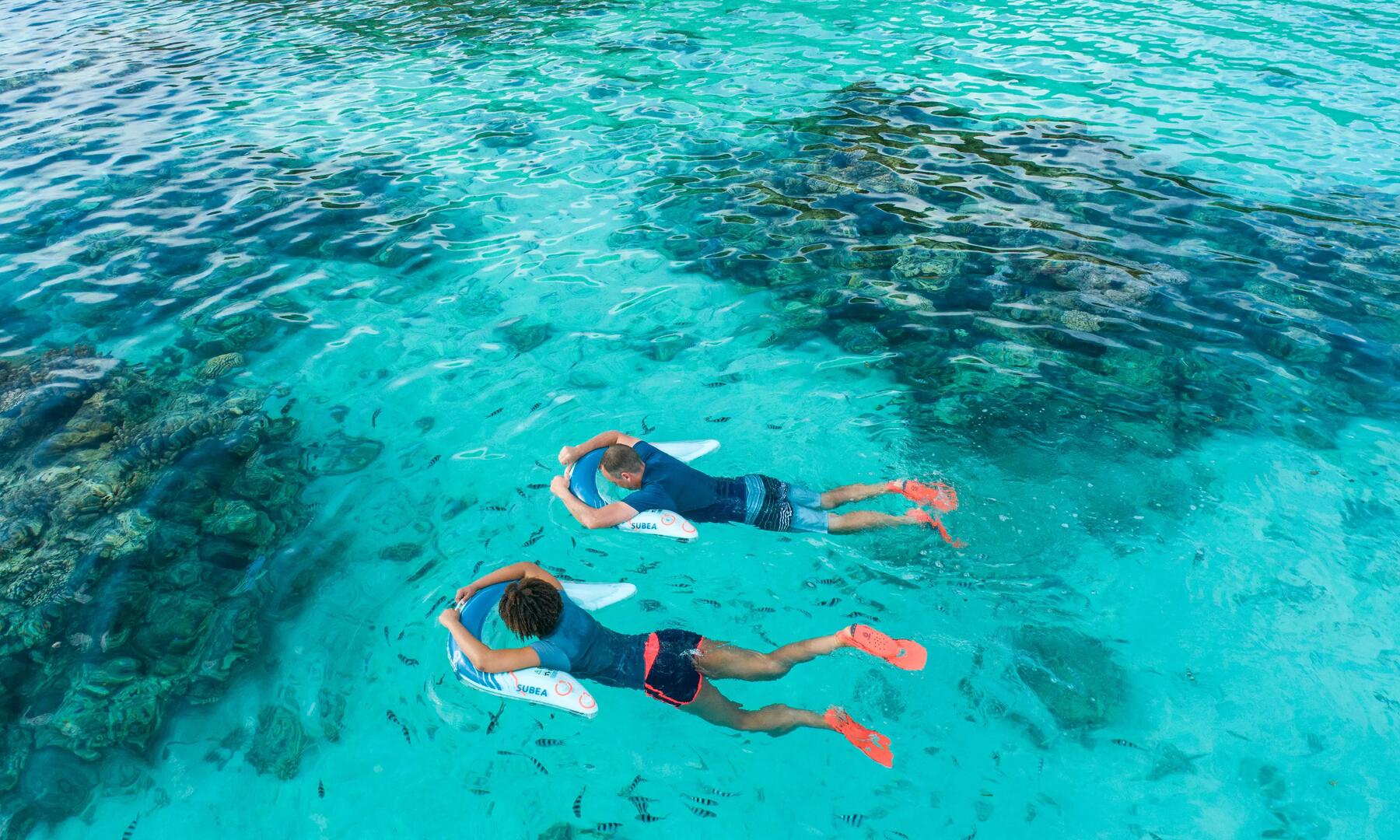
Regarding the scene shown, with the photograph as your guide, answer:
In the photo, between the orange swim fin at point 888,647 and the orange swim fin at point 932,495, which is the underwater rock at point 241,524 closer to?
the orange swim fin at point 888,647

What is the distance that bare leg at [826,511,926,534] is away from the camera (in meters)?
6.80

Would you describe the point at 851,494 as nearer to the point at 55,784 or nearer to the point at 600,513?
the point at 600,513

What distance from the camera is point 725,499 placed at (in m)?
6.70

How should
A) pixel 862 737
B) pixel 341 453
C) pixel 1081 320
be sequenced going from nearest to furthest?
pixel 862 737
pixel 341 453
pixel 1081 320

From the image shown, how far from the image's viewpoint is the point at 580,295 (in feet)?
34.0

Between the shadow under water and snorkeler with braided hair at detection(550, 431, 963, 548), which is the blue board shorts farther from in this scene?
the shadow under water

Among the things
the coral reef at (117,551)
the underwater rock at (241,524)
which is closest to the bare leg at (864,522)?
the coral reef at (117,551)

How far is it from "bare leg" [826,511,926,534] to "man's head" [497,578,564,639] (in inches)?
106

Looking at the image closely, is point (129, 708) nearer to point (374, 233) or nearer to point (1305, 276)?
point (374, 233)

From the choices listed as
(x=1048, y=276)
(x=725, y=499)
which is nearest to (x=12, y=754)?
(x=725, y=499)

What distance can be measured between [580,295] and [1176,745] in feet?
27.1

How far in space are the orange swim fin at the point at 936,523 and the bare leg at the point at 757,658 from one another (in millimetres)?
1582

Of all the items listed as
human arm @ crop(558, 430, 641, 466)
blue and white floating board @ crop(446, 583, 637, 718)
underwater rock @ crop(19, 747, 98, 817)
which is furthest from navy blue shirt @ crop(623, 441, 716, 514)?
underwater rock @ crop(19, 747, 98, 817)

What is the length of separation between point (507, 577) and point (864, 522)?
3.20 metres
